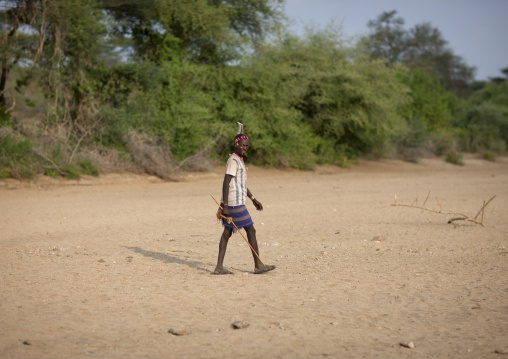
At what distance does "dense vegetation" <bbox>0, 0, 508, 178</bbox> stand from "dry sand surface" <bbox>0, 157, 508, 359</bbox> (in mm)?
6063

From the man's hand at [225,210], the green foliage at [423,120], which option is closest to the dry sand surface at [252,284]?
the man's hand at [225,210]

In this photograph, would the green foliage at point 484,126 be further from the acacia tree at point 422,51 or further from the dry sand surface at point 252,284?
the dry sand surface at point 252,284

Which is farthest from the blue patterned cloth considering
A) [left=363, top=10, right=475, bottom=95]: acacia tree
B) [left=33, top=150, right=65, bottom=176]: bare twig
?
[left=363, top=10, right=475, bottom=95]: acacia tree

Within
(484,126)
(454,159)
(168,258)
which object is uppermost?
(484,126)

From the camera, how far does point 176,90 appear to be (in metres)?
21.2

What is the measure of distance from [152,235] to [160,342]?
516cm

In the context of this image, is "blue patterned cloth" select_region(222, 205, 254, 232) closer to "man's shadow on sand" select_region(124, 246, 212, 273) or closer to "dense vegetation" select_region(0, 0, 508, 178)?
"man's shadow on sand" select_region(124, 246, 212, 273)

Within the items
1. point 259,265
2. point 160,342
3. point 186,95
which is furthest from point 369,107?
point 160,342

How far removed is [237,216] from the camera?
21.7ft

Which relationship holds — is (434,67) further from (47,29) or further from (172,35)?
(47,29)

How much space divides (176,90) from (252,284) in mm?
15737

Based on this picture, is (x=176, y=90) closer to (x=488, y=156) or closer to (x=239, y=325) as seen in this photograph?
(x=239, y=325)

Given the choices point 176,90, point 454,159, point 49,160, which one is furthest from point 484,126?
point 49,160

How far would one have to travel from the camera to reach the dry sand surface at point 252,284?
4.47m
